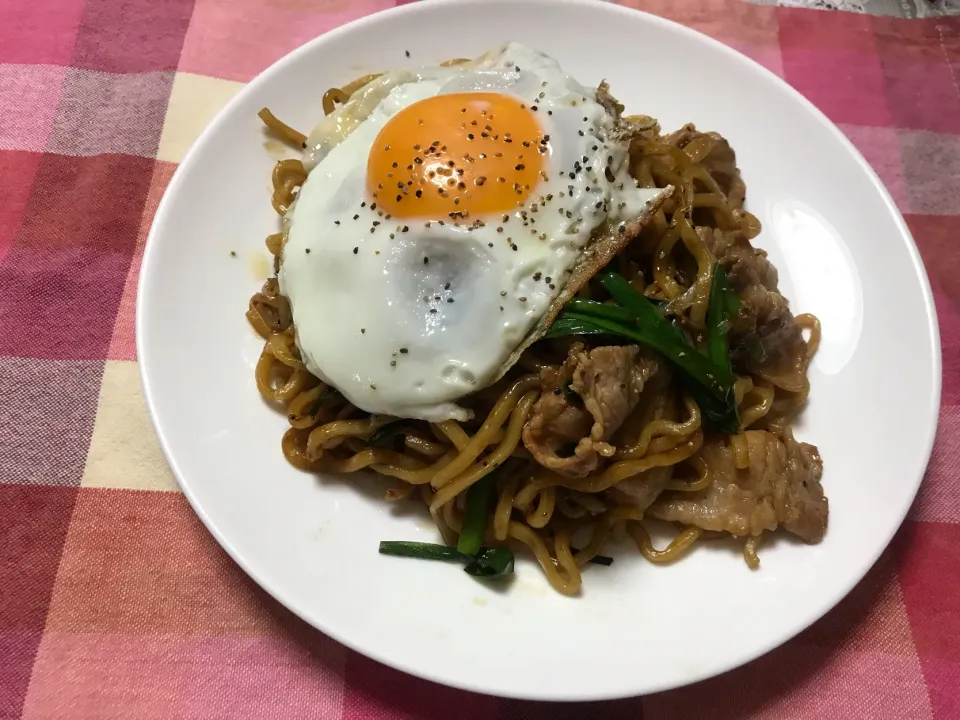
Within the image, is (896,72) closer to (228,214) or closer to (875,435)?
(875,435)

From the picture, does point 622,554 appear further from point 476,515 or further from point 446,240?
point 446,240

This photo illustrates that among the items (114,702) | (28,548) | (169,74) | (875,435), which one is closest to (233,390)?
(28,548)

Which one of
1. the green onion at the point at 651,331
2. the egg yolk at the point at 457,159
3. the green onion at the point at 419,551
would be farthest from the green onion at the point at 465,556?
the egg yolk at the point at 457,159

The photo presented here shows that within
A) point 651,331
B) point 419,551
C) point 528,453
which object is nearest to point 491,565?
point 419,551

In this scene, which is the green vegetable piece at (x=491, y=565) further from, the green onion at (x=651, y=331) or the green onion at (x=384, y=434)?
the green onion at (x=651, y=331)

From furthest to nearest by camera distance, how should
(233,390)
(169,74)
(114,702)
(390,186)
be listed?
(169,74) < (233,390) < (390,186) < (114,702)

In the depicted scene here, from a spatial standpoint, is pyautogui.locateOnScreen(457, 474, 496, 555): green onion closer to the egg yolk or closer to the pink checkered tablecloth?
the pink checkered tablecloth

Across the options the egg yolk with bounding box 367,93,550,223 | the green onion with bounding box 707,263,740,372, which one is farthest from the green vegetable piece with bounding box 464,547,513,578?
the egg yolk with bounding box 367,93,550,223
